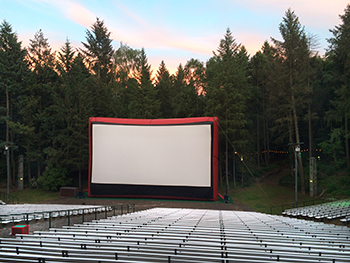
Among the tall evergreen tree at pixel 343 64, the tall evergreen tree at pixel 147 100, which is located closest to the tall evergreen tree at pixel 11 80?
the tall evergreen tree at pixel 147 100

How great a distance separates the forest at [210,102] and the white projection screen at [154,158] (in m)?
4.88

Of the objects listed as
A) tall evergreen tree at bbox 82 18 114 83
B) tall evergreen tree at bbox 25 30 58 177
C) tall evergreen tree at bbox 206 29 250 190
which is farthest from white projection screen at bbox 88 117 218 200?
tall evergreen tree at bbox 82 18 114 83

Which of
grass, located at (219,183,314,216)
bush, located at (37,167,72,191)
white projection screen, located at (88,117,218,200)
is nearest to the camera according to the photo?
white projection screen, located at (88,117,218,200)

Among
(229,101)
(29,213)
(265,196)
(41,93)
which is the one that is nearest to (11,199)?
(41,93)

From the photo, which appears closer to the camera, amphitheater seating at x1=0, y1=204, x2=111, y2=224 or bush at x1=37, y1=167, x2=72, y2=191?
amphitheater seating at x1=0, y1=204, x2=111, y2=224

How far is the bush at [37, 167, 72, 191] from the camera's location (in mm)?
26375

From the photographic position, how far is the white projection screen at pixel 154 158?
20656 millimetres

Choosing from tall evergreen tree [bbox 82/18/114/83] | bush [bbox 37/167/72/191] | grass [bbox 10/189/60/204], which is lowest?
grass [bbox 10/189/60/204]

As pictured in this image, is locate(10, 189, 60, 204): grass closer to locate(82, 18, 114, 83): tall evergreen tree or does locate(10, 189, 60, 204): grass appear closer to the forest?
the forest

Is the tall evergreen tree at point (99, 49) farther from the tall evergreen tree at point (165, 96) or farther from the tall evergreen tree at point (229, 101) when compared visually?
the tall evergreen tree at point (229, 101)

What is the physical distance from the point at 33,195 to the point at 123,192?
10831 mm

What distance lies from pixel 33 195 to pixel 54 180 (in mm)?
2382

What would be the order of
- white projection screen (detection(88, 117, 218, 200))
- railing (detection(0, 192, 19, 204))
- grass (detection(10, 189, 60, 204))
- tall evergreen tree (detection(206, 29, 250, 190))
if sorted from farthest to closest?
tall evergreen tree (detection(206, 29, 250, 190)) < grass (detection(10, 189, 60, 204)) < railing (detection(0, 192, 19, 204)) < white projection screen (detection(88, 117, 218, 200))

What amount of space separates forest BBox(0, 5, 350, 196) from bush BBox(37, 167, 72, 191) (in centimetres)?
11
